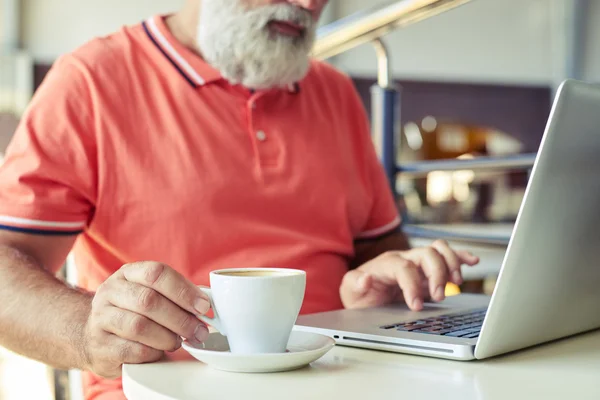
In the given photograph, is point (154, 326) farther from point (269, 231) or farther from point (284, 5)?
point (284, 5)

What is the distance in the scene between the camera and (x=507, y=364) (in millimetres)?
613

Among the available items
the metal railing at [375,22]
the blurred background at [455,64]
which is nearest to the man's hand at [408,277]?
the metal railing at [375,22]

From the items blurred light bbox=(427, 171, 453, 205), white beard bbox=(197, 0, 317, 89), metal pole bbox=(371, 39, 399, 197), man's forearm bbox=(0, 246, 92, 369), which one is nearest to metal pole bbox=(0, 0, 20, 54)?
blurred light bbox=(427, 171, 453, 205)

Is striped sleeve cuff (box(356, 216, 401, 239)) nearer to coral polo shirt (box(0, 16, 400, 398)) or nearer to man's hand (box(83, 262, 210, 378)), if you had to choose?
coral polo shirt (box(0, 16, 400, 398))

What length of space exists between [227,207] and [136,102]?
0.22m

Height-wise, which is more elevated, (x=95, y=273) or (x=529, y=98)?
(x=95, y=273)

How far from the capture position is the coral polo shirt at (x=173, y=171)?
1.00 m

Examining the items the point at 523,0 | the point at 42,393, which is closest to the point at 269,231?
the point at 42,393

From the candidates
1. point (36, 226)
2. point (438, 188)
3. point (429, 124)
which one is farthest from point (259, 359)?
point (429, 124)

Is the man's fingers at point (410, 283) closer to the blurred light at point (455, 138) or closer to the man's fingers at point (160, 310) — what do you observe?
the man's fingers at point (160, 310)

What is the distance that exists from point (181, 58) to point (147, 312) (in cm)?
64

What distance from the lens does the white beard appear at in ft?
3.84

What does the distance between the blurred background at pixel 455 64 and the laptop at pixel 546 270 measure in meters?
3.59

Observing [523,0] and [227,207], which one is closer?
[227,207]
